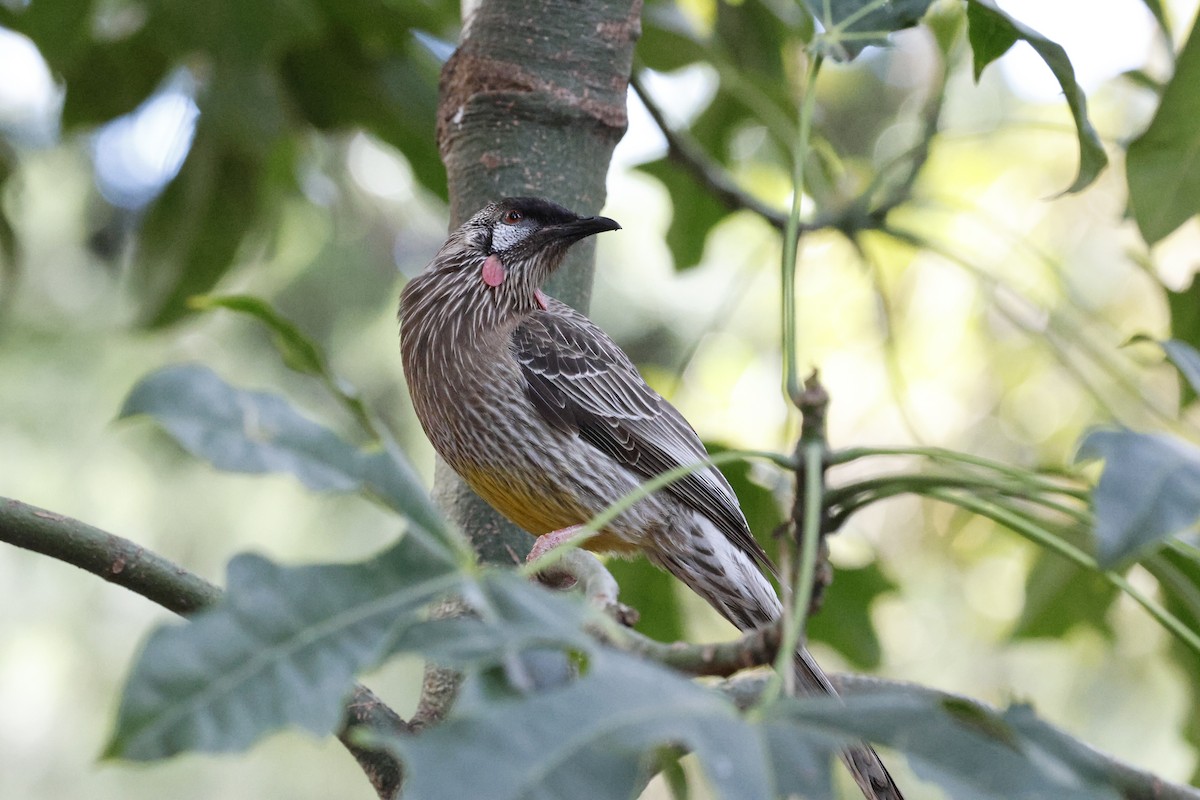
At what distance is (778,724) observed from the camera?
3.08ft

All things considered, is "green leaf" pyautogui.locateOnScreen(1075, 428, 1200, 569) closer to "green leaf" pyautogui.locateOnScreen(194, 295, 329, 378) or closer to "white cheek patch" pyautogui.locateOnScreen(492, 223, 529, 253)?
"green leaf" pyautogui.locateOnScreen(194, 295, 329, 378)

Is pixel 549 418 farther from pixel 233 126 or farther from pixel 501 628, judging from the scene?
pixel 501 628

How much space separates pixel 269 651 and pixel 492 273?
6.22 feet

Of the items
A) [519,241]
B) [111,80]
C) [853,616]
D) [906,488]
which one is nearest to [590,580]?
[906,488]

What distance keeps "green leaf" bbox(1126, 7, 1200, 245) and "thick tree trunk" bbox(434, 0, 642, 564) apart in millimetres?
999

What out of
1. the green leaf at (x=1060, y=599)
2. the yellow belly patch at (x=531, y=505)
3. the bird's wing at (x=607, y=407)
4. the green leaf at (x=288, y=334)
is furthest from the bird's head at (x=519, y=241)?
the green leaf at (x=1060, y=599)

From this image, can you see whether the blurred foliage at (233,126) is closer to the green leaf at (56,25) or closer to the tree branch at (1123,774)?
the green leaf at (56,25)

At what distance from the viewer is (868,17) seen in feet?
6.45

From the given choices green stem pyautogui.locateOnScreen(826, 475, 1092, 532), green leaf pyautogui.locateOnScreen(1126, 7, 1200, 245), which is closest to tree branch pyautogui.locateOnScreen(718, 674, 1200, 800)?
green stem pyautogui.locateOnScreen(826, 475, 1092, 532)

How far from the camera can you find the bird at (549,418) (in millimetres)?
2518

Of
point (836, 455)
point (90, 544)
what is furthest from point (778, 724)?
point (90, 544)

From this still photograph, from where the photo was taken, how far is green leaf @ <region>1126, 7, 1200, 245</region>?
7.37ft

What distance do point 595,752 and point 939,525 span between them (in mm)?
5505

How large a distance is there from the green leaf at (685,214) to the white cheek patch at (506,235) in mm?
885
